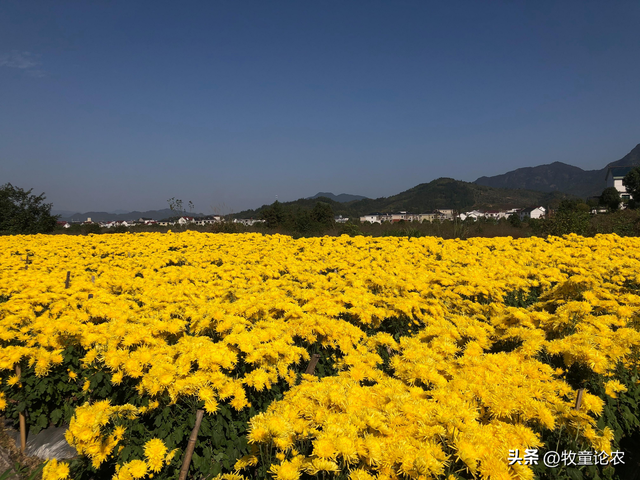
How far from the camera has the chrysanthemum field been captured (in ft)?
5.97

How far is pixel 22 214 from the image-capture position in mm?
22953

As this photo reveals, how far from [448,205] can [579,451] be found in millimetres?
130017

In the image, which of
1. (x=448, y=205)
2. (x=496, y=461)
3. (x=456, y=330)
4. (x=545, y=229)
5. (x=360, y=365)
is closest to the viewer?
(x=496, y=461)

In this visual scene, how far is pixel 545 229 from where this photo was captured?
1614 centimetres

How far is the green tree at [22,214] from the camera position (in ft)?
72.7

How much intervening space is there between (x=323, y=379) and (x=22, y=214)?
29812mm

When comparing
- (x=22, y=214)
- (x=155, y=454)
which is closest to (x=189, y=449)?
(x=155, y=454)

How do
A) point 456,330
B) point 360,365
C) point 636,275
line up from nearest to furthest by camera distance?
point 360,365 < point 456,330 < point 636,275

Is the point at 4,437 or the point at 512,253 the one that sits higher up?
the point at 512,253

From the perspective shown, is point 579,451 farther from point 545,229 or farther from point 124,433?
point 545,229

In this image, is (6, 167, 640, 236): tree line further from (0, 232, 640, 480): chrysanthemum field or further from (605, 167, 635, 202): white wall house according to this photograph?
(605, 167, 635, 202): white wall house

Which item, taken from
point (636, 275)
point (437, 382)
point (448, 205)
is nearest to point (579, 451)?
point (437, 382)

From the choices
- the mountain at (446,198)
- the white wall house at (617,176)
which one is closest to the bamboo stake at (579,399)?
the white wall house at (617,176)

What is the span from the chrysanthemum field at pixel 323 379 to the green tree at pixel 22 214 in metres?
23.4
